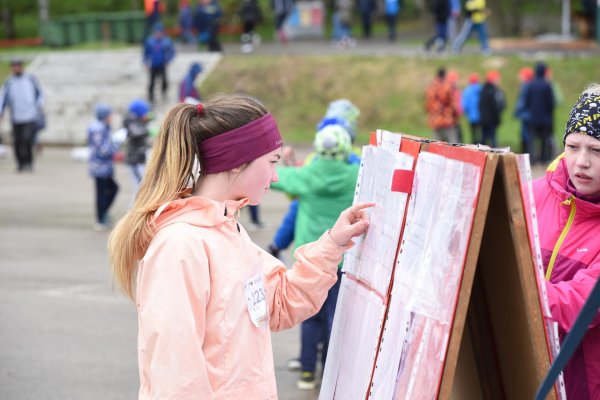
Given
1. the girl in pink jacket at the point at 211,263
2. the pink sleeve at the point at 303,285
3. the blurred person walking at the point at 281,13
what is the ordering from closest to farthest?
1. the girl in pink jacket at the point at 211,263
2. the pink sleeve at the point at 303,285
3. the blurred person walking at the point at 281,13

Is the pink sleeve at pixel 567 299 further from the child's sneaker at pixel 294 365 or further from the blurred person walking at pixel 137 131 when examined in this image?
the blurred person walking at pixel 137 131

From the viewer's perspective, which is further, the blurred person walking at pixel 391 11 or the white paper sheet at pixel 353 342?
the blurred person walking at pixel 391 11

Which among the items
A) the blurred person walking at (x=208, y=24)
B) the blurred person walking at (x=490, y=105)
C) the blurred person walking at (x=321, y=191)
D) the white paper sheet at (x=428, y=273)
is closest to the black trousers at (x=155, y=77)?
the blurred person walking at (x=208, y=24)

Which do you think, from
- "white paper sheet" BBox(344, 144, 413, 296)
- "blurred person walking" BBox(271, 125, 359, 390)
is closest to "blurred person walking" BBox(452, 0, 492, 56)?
"blurred person walking" BBox(271, 125, 359, 390)

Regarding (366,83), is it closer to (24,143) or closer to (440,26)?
(440,26)

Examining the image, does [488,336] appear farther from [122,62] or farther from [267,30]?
[267,30]

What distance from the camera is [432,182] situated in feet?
9.50

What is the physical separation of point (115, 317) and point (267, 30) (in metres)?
36.4

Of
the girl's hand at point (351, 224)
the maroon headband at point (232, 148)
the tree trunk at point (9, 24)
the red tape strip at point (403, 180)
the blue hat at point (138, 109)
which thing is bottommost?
the blue hat at point (138, 109)

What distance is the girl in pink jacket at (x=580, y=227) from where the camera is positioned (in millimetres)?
3197

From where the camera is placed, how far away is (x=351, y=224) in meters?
3.36

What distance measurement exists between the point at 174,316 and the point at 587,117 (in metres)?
1.38

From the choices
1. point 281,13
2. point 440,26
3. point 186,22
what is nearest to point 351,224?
point 440,26

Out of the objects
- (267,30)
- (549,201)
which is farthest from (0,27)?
(549,201)
